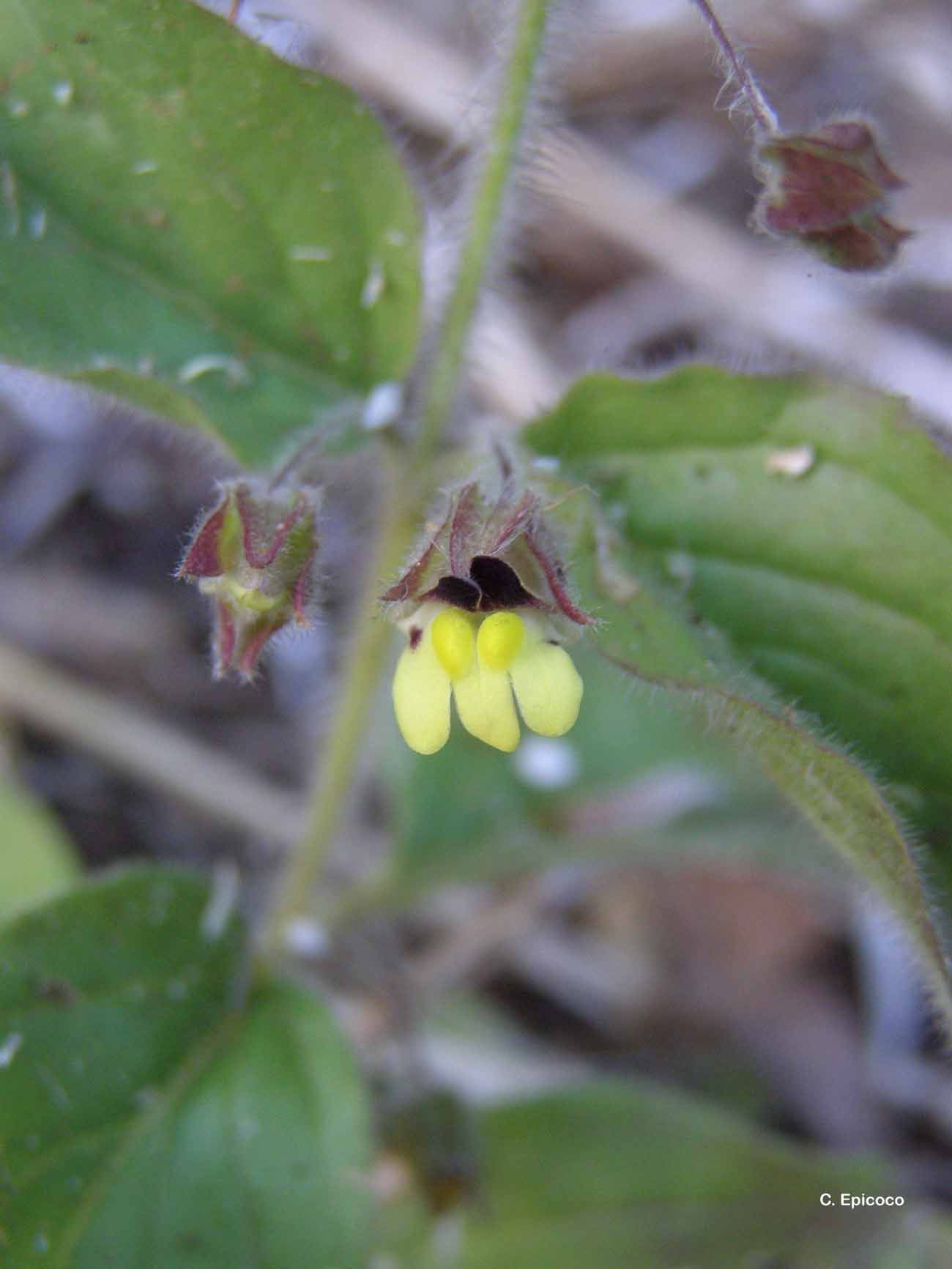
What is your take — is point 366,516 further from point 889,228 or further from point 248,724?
point 248,724

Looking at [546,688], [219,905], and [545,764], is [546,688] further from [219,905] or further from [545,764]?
[545,764]

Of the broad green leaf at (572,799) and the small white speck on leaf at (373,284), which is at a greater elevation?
the small white speck on leaf at (373,284)

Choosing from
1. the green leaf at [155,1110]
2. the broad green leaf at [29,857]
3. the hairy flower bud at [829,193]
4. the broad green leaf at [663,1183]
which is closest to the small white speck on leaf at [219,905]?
the green leaf at [155,1110]

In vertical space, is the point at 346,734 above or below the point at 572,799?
above

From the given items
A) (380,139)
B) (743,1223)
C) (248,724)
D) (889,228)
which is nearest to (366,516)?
(380,139)

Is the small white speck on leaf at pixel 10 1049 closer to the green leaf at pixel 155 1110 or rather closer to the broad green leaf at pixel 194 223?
the green leaf at pixel 155 1110

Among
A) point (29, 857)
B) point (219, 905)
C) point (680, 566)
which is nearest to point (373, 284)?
point (680, 566)
